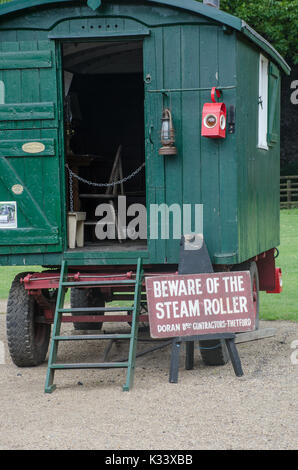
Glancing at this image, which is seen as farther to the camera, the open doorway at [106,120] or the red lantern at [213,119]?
the open doorway at [106,120]

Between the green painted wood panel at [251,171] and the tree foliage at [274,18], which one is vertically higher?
the tree foliage at [274,18]

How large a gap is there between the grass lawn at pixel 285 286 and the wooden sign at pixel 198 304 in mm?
3093

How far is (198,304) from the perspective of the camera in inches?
265

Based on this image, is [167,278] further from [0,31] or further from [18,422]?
[0,31]

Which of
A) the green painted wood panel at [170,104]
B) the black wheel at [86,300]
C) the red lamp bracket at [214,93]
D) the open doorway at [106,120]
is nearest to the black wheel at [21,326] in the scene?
the green painted wood panel at [170,104]

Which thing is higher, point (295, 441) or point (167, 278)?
point (167, 278)

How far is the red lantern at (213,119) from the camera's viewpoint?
6633 mm

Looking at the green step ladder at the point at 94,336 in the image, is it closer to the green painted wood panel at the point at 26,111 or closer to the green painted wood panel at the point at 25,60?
the green painted wood panel at the point at 26,111

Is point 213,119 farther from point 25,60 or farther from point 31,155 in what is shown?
point 25,60

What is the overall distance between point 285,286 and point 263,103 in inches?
176

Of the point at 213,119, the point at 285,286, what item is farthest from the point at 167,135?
the point at 285,286

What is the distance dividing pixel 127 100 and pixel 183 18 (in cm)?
393
